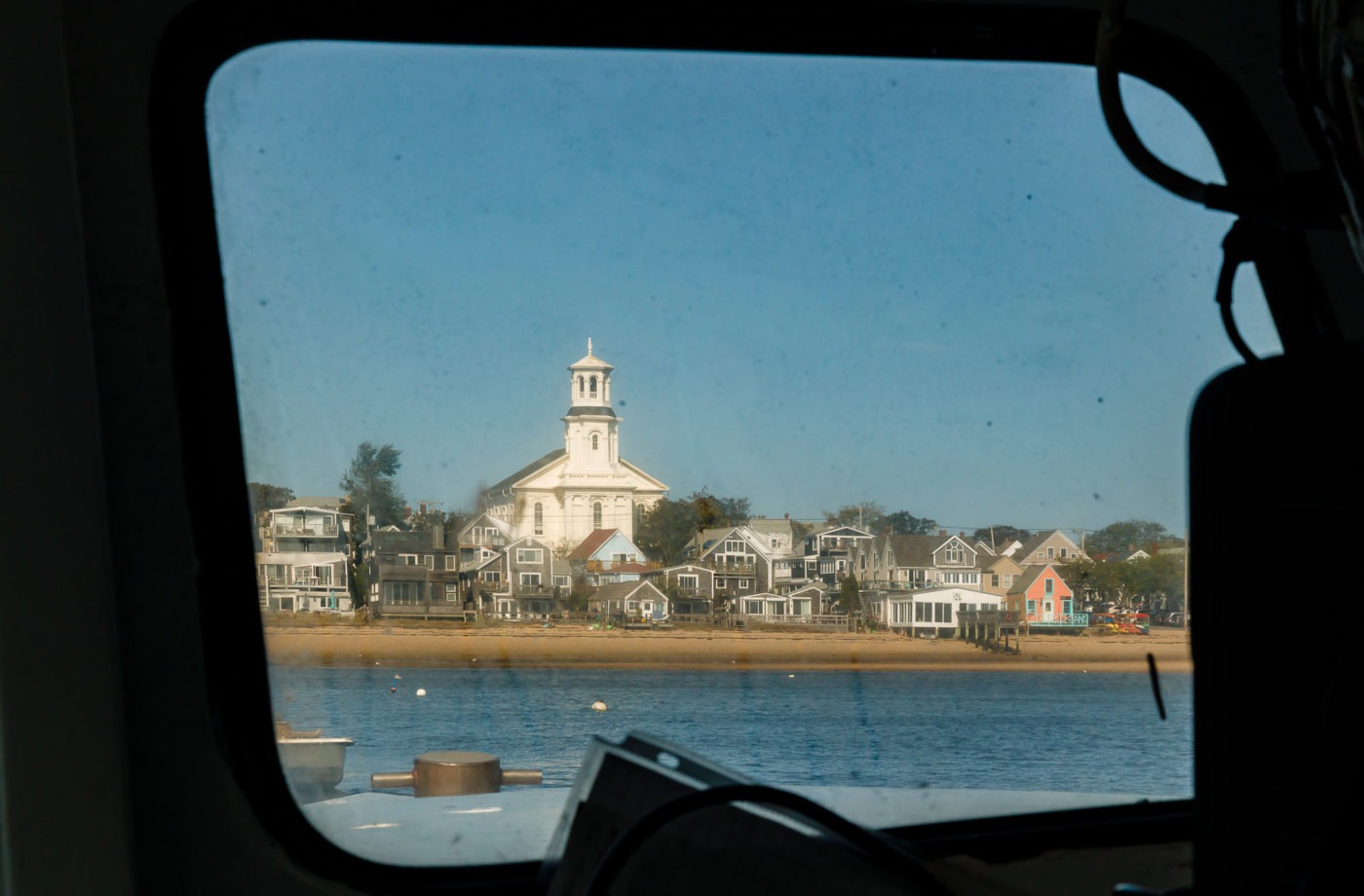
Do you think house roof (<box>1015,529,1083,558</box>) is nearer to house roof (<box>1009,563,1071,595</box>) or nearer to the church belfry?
house roof (<box>1009,563,1071,595</box>)

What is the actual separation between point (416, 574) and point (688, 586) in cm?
44

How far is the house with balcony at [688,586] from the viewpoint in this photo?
1730 mm

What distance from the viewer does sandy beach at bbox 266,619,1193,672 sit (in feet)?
5.40

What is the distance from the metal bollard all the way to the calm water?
0.05 ft

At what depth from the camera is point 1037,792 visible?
180 centimetres

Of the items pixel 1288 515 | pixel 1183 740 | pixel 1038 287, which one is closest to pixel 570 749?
pixel 1183 740

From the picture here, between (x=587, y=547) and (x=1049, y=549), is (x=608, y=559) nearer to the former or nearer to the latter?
(x=587, y=547)

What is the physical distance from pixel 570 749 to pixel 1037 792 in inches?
31.7

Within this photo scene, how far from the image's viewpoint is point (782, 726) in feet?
5.80

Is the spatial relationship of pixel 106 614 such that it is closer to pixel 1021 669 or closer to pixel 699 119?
pixel 699 119

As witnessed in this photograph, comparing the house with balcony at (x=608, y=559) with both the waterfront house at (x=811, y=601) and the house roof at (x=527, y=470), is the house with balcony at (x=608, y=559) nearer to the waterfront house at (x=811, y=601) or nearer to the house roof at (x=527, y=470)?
the house roof at (x=527, y=470)

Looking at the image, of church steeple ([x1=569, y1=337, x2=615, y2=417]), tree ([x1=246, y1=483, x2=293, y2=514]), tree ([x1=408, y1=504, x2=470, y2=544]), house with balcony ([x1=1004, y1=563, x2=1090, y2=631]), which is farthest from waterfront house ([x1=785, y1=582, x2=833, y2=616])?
tree ([x1=246, y1=483, x2=293, y2=514])

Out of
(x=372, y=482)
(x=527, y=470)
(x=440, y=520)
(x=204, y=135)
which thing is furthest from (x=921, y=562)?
(x=204, y=135)

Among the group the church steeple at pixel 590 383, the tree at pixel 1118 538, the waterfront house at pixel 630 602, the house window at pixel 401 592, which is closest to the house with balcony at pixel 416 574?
the house window at pixel 401 592
